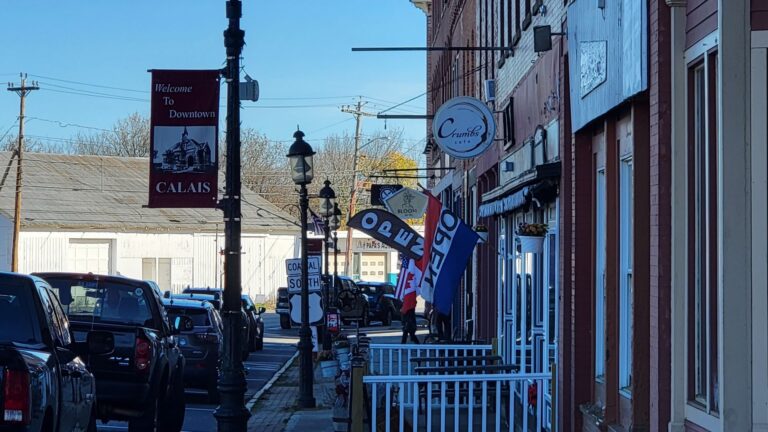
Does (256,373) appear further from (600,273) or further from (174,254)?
(174,254)

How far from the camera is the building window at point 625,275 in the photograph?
8.86 metres

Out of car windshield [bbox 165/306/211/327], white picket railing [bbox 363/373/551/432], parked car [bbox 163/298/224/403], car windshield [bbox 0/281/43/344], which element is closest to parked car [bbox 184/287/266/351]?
car windshield [bbox 165/306/211/327]

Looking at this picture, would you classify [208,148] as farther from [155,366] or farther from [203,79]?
[155,366]

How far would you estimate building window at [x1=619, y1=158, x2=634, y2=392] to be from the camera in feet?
29.1

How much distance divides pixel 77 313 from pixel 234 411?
3.47 meters

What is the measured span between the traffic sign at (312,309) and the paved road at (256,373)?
1.58m

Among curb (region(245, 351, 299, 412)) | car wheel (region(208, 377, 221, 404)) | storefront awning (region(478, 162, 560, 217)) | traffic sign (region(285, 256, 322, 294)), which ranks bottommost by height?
curb (region(245, 351, 299, 412))

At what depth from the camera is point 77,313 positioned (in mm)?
12953

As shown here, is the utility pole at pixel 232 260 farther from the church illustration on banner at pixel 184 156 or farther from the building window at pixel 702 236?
the building window at pixel 702 236

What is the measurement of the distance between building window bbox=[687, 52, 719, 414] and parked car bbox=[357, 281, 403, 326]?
37.3 m

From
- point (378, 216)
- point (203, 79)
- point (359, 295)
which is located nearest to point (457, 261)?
point (378, 216)

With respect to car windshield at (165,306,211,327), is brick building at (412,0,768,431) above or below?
above

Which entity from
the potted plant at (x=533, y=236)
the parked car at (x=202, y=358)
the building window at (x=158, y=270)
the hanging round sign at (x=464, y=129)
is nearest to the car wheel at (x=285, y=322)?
the building window at (x=158, y=270)

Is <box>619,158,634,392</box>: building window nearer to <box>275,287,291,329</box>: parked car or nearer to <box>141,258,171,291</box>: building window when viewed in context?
<box>275,287,291,329</box>: parked car
